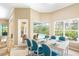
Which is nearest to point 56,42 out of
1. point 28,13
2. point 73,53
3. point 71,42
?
point 71,42

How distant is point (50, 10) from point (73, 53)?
78 centimetres

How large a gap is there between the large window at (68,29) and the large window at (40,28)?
19 cm

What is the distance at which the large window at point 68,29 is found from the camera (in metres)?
1.73

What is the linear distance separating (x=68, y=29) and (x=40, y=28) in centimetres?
47

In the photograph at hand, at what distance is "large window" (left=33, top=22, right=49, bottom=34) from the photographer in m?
1.80

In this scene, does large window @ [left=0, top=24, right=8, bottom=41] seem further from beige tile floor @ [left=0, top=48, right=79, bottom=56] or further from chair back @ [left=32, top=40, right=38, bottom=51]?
chair back @ [left=32, top=40, right=38, bottom=51]

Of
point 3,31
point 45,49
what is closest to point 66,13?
point 45,49

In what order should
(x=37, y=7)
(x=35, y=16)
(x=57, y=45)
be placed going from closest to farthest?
(x=37, y=7) → (x=35, y=16) → (x=57, y=45)

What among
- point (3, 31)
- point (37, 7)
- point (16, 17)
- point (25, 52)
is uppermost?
point (37, 7)

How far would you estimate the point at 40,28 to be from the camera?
1811mm

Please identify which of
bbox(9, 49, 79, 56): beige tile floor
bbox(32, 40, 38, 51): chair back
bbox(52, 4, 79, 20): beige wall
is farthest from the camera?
bbox(32, 40, 38, 51): chair back

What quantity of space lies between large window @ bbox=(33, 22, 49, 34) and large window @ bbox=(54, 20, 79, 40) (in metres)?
0.19

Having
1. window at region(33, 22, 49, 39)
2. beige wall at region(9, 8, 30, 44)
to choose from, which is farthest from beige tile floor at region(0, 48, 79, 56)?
window at region(33, 22, 49, 39)

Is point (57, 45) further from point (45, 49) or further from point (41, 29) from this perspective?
point (41, 29)
